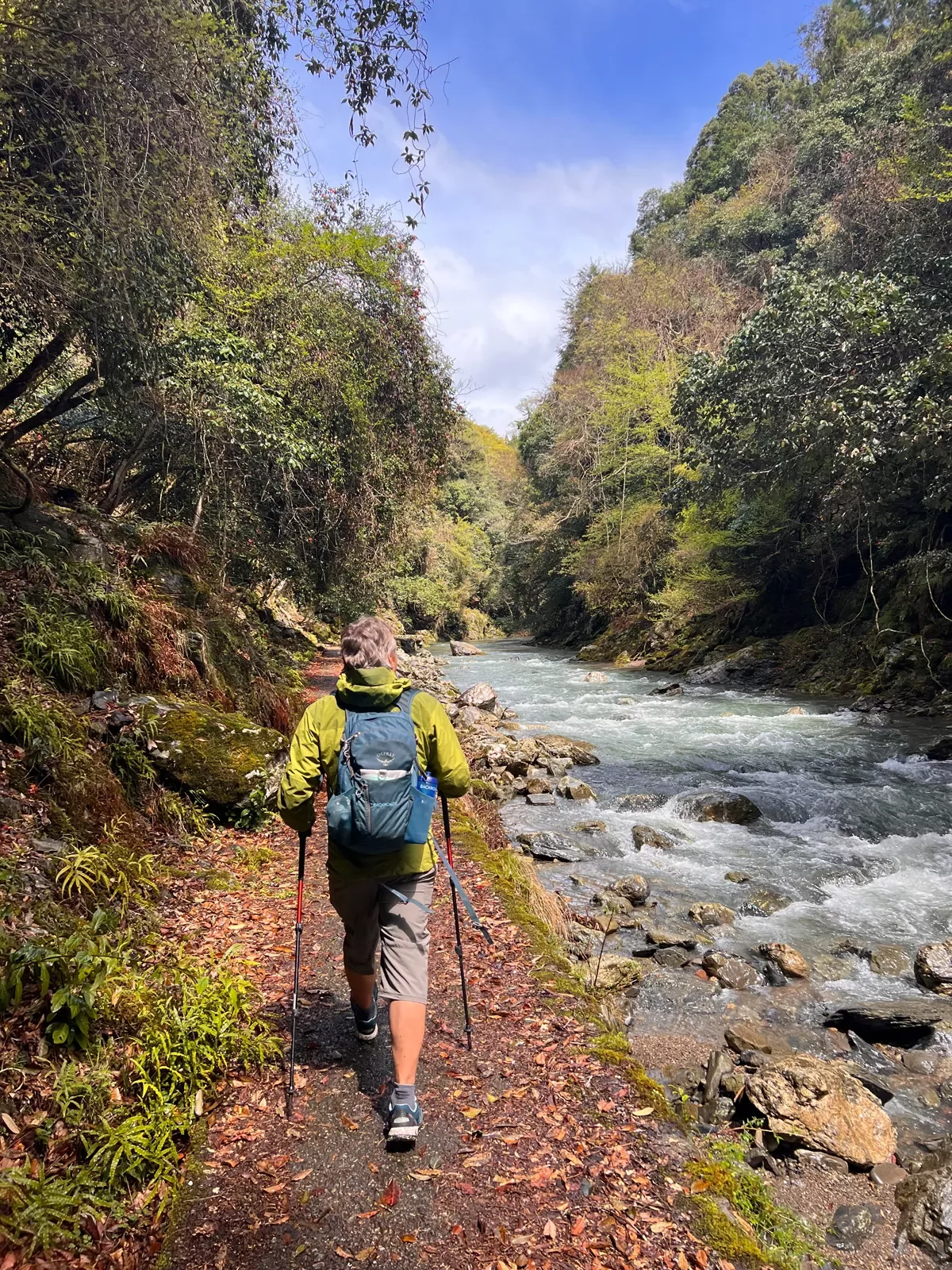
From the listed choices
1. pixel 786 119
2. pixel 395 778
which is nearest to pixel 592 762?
pixel 395 778

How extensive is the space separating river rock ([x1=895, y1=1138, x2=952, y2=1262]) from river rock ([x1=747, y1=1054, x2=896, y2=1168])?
24 cm

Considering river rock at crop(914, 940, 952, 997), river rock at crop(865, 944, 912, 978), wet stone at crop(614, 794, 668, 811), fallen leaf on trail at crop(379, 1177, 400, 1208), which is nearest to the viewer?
fallen leaf on trail at crop(379, 1177, 400, 1208)

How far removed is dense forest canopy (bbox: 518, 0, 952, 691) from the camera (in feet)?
48.4

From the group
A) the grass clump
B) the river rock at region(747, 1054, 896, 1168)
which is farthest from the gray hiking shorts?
the river rock at region(747, 1054, 896, 1168)

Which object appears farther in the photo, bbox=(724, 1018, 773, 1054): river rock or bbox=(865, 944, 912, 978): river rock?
bbox=(865, 944, 912, 978): river rock

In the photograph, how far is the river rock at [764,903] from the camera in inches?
281

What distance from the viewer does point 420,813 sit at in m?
2.95

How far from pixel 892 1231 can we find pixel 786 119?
47.9 m

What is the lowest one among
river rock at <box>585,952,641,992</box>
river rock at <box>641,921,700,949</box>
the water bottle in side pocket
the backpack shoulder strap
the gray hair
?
river rock at <box>641,921,700,949</box>

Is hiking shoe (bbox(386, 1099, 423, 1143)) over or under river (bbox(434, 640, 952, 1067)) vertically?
over

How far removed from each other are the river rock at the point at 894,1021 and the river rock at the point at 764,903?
167cm

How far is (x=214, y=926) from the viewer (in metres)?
4.86

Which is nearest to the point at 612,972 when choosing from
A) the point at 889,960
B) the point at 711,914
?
the point at 711,914

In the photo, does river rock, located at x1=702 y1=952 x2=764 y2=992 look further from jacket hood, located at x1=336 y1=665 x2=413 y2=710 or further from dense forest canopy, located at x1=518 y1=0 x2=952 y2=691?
dense forest canopy, located at x1=518 y1=0 x2=952 y2=691
